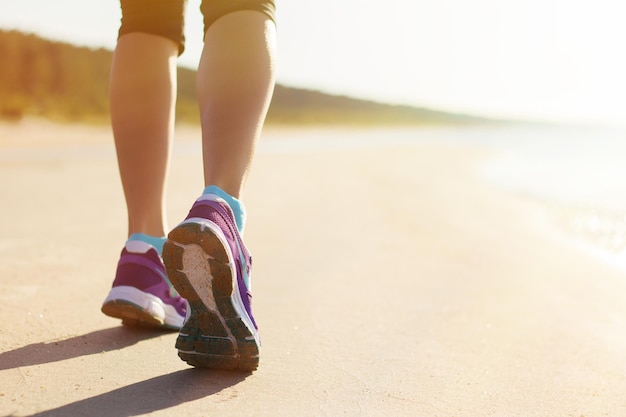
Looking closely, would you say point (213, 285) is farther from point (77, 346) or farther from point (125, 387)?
point (77, 346)

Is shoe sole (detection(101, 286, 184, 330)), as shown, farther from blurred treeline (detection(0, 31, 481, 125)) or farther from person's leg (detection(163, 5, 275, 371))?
blurred treeline (detection(0, 31, 481, 125))

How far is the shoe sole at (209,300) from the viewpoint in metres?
0.98

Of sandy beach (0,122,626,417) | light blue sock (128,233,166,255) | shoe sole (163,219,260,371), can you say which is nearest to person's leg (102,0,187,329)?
light blue sock (128,233,166,255)

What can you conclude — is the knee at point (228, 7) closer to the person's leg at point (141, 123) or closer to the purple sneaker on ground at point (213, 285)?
the person's leg at point (141, 123)

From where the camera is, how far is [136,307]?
1.26 m

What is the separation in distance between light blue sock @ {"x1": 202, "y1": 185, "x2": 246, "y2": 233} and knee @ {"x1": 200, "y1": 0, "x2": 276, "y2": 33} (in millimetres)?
316

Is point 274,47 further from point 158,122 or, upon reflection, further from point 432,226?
point 432,226

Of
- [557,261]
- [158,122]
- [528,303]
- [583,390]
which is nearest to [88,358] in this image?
[158,122]

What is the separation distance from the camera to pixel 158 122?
4.50 ft

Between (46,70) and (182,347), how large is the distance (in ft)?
116

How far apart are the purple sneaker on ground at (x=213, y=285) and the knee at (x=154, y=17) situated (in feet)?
1.64

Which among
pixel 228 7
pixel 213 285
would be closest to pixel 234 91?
pixel 228 7

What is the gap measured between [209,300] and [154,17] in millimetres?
634

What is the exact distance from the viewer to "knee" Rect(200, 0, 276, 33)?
1154 mm
